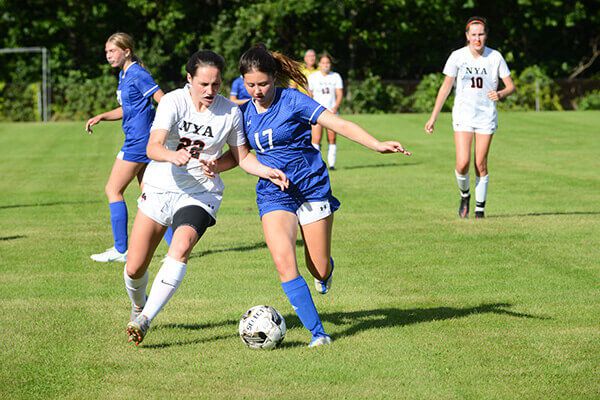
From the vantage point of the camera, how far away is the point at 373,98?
1766 inches

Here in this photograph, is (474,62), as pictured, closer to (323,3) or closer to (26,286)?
(26,286)

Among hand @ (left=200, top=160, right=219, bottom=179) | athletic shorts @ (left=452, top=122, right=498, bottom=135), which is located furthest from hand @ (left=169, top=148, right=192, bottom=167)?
athletic shorts @ (left=452, top=122, right=498, bottom=135)

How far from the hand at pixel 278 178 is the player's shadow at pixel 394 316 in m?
1.26

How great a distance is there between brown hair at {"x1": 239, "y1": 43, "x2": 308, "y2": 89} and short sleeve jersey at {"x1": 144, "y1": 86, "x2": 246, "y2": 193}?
37 cm

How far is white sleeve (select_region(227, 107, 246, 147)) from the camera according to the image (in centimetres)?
696

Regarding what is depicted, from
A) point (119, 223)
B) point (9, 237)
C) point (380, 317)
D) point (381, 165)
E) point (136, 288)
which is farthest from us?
point (381, 165)

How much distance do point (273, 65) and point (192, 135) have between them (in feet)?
2.32

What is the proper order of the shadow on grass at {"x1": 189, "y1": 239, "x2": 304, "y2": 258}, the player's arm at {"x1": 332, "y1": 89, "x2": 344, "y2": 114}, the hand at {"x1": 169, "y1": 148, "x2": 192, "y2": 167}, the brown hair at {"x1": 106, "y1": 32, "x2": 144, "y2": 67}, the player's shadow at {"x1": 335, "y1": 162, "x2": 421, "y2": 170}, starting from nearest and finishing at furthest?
the hand at {"x1": 169, "y1": 148, "x2": 192, "y2": 167}
the brown hair at {"x1": 106, "y1": 32, "x2": 144, "y2": 67}
the shadow on grass at {"x1": 189, "y1": 239, "x2": 304, "y2": 258}
the player's arm at {"x1": 332, "y1": 89, "x2": 344, "y2": 114}
the player's shadow at {"x1": 335, "y1": 162, "x2": 421, "y2": 170}

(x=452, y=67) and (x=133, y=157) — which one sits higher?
(x=452, y=67)

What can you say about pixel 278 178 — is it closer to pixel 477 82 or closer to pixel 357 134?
pixel 357 134

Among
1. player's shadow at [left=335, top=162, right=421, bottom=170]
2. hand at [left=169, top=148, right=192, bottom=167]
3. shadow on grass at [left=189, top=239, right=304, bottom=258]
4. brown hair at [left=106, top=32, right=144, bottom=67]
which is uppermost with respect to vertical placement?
brown hair at [left=106, top=32, right=144, bottom=67]

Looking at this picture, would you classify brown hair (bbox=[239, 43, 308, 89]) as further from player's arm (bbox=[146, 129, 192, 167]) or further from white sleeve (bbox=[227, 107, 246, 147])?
player's arm (bbox=[146, 129, 192, 167])

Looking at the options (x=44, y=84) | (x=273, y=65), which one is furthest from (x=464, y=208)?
(x=44, y=84)

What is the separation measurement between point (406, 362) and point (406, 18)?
42.8 meters
